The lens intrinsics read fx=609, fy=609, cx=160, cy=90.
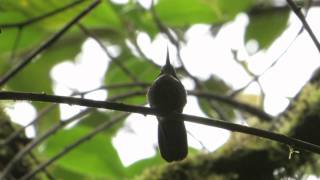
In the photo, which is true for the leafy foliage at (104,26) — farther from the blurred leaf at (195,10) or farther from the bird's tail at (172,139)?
the bird's tail at (172,139)

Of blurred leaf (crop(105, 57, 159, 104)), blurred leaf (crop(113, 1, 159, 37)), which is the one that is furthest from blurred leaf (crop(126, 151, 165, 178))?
blurred leaf (crop(113, 1, 159, 37))

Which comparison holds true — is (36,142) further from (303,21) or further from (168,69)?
(303,21)

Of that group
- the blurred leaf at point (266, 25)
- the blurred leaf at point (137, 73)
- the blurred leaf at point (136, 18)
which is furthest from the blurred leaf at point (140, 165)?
the blurred leaf at point (266, 25)

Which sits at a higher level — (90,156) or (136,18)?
(136,18)

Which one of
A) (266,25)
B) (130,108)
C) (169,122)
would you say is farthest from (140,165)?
(130,108)

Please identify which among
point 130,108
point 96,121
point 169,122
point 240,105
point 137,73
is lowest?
point 240,105

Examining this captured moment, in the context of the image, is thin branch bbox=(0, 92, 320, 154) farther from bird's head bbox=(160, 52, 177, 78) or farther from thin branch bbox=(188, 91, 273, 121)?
thin branch bbox=(188, 91, 273, 121)
